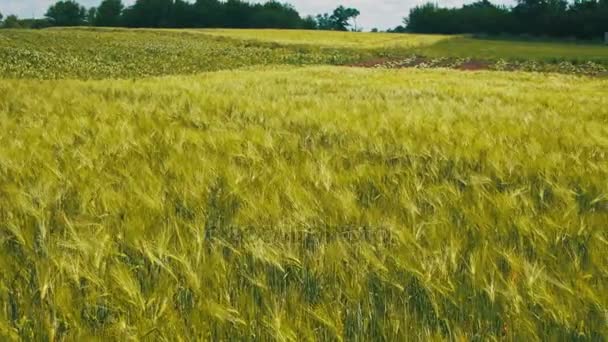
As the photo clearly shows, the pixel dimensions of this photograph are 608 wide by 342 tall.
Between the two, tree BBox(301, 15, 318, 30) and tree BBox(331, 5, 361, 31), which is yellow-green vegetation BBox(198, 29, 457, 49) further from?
tree BBox(331, 5, 361, 31)

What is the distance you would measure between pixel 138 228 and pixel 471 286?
3.28ft

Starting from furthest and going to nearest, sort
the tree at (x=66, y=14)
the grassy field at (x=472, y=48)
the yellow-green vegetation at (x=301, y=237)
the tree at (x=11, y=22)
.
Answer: the tree at (x=66, y=14) → the tree at (x=11, y=22) → the grassy field at (x=472, y=48) → the yellow-green vegetation at (x=301, y=237)

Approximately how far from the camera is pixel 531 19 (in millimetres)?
69000

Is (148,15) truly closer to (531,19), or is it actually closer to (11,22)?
(11,22)

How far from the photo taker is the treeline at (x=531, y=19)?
62.2 meters

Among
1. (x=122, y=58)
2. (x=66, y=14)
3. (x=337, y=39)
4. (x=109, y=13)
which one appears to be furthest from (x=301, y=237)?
(x=66, y=14)

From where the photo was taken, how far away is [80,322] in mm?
1161

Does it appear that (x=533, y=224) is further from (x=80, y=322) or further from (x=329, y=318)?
(x=80, y=322)

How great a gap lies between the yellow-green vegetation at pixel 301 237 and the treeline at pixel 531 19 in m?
69.9

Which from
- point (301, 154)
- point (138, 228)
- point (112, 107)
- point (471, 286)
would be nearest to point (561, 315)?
point (471, 286)

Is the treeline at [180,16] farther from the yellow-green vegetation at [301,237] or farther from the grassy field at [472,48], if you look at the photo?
the yellow-green vegetation at [301,237]

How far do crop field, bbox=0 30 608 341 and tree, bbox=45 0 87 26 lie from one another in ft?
383

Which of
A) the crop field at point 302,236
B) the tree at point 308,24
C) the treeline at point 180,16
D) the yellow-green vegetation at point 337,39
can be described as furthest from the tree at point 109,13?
the crop field at point 302,236

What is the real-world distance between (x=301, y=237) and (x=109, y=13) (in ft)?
347
